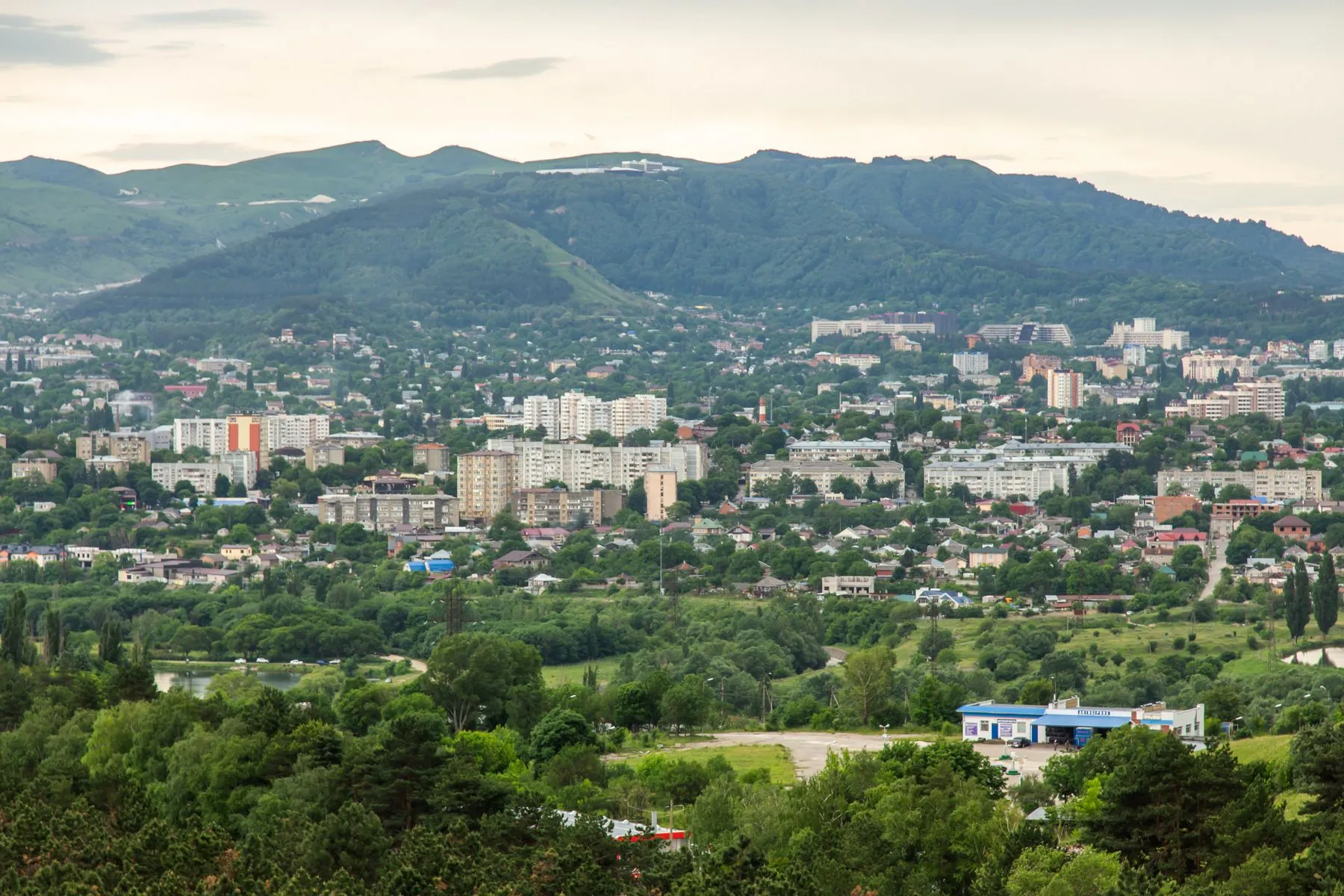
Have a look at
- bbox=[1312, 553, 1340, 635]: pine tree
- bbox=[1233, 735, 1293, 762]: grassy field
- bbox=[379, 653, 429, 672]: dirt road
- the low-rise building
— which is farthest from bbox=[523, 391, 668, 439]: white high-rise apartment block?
bbox=[1233, 735, 1293, 762]: grassy field

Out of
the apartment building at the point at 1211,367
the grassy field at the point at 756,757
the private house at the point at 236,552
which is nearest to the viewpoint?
the grassy field at the point at 756,757

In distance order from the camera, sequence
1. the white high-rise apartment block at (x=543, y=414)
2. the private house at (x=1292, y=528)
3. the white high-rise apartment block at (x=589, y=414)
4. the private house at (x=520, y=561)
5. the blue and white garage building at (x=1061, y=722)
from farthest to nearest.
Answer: the white high-rise apartment block at (x=543, y=414)
the white high-rise apartment block at (x=589, y=414)
the private house at (x=1292, y=528)
the private house at (x=520, y=561)
the blue and white garage building at (x=1061, y=722)

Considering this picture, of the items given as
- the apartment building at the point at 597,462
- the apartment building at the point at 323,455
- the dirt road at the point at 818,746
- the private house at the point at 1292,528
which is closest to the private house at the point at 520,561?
the apartment building at the point at 597,462

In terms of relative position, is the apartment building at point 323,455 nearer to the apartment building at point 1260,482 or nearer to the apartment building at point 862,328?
the apartment building at point 1260,482

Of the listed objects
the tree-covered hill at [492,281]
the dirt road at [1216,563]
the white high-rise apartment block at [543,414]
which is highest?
the tree-covered hill at [492,281]

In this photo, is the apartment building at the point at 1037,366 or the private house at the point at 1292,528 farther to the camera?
the apartment building at the point at 1037,366

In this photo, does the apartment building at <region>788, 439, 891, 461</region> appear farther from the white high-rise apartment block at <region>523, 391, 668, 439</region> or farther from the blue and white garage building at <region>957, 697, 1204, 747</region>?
the blue and white garage building at <region>957, 697, 1204, 747</region>

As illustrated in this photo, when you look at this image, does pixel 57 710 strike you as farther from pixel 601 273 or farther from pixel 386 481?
pixel 601 273
